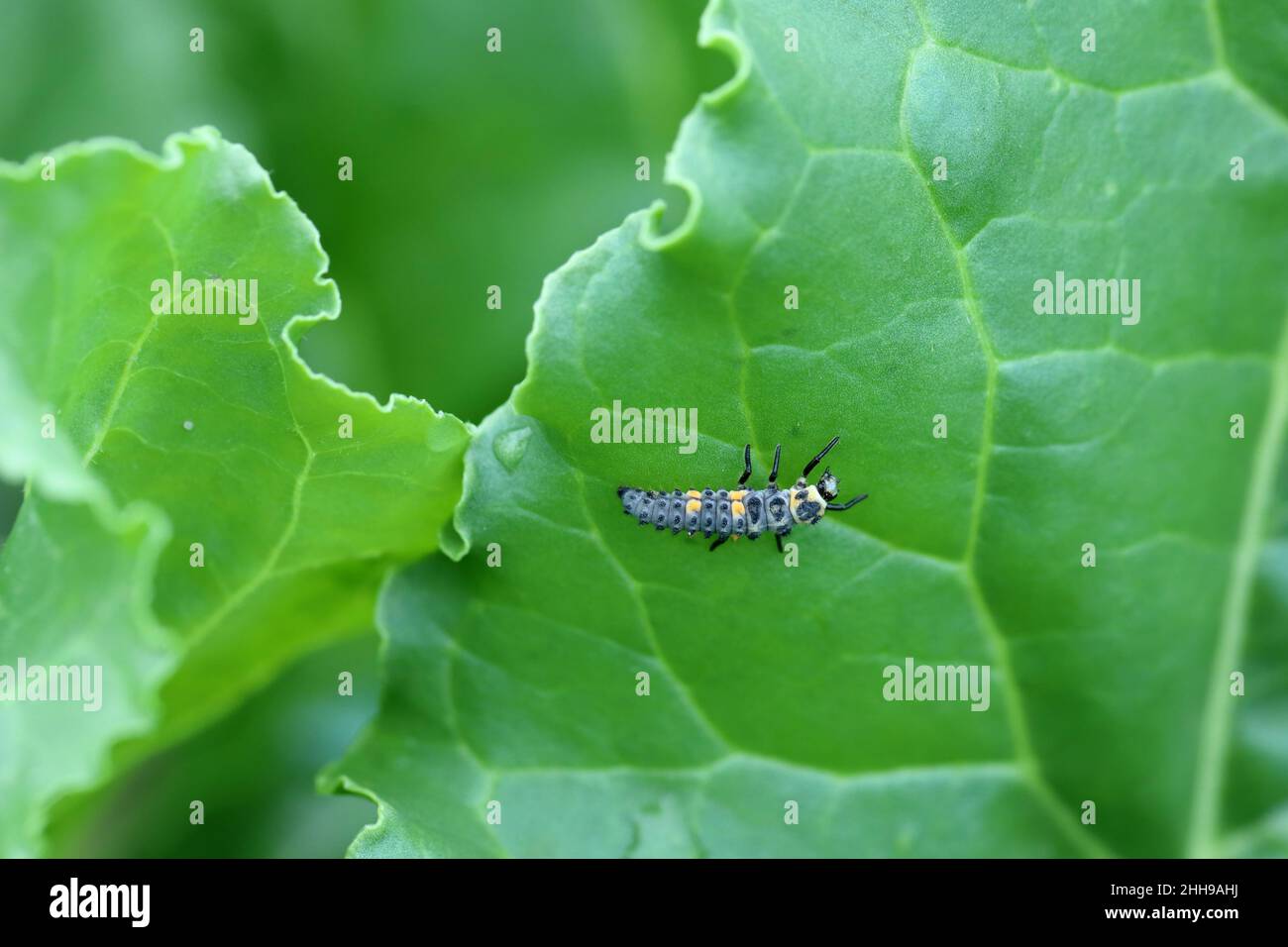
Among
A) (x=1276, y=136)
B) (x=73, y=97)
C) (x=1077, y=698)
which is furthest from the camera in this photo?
(x=73, y=97)

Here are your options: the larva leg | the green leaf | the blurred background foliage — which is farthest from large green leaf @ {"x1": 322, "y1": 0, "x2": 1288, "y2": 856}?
the blurred background foliage

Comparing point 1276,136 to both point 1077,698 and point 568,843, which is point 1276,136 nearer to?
point 1077,698

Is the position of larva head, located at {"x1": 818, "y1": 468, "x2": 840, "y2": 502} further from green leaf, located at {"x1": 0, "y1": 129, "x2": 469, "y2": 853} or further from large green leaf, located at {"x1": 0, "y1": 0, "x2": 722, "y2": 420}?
large green leaf, located at {"x1": 0, "y1": 0, "x2": 722, "y2": 420}

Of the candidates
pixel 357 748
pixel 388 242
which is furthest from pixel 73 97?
pixel 357 748

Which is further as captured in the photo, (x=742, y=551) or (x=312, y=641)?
(x=312, y=641)

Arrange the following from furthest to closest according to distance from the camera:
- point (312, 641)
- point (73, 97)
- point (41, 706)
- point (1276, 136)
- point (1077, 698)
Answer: point (73, 97)
point (312, 641)
point (1077, 698)
point (1276, 136)
point (41, 706)

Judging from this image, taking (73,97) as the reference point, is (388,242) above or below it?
below

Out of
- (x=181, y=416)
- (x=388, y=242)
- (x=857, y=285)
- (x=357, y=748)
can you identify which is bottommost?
(x=357, y=748)

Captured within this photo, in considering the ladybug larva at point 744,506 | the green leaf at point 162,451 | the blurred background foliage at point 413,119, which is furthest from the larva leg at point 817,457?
the blurred background foliage at point 413,119
